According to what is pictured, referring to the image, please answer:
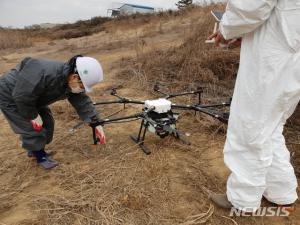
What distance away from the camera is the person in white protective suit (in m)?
2.10

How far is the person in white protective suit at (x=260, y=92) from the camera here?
210 centimetres

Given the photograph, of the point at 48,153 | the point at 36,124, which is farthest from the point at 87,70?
the point at 48,153

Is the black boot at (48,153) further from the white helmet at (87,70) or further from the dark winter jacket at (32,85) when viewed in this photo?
the white helmet at (87,70)

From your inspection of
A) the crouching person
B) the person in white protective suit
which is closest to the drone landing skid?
the crouching person

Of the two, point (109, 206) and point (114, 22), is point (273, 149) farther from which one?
point (114, 22)

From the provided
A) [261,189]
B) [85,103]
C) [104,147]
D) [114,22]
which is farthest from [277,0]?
[114,22]

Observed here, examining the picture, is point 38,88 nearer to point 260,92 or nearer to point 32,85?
point 32,85

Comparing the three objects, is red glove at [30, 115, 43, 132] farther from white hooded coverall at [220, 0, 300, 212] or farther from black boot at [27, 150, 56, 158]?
white hooded coverall at [220, 0, 300, 212]

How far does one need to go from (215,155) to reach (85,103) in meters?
1.52

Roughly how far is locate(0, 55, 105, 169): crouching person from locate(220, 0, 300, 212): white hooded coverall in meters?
1.39

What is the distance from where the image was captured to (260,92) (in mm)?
2205

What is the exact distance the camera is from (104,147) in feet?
13.1

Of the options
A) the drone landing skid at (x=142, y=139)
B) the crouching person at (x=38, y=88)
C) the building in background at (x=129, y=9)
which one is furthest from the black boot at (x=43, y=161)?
the building in background at (x=129, y=9)

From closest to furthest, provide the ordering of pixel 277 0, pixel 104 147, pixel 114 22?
pixel 277 0 < pixel 104 147 < pixel 114 22
